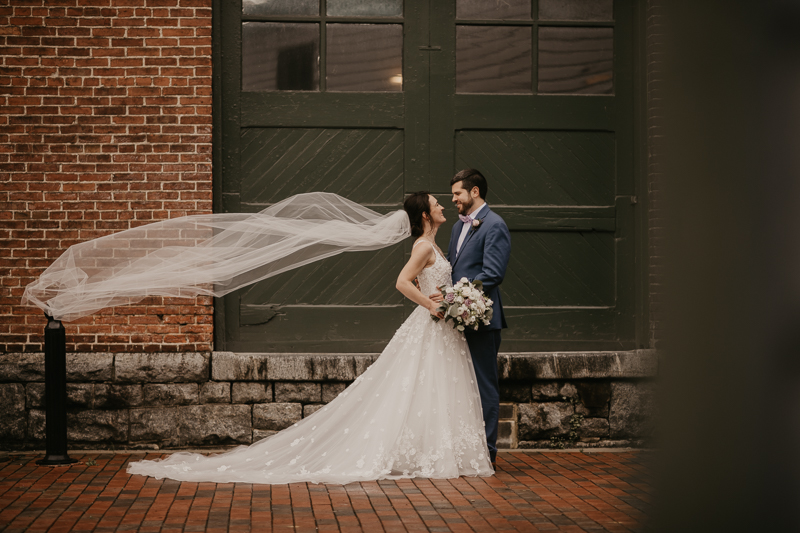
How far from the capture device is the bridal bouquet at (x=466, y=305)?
5.16 m

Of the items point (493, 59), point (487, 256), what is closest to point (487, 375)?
point (487, 256)

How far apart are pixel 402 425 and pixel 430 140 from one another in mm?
2804

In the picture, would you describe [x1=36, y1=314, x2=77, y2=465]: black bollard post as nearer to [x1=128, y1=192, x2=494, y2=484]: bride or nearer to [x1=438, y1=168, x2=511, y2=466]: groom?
[x1=128, y1=192, x2=494, y2=484]: bride

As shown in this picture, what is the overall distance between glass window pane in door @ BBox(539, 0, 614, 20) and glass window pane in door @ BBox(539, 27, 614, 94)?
11 centimetres

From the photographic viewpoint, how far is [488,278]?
5371 millimetres

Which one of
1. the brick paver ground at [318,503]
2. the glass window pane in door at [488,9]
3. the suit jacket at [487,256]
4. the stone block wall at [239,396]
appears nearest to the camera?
the brick paver ground at [318,503]

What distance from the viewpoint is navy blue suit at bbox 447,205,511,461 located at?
5391 mm

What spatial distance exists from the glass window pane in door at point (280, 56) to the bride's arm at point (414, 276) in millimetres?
2230

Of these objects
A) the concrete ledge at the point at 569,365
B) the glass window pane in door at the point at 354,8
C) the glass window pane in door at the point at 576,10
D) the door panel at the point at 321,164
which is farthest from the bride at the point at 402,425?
the glass window pane in door at the point at 576,10

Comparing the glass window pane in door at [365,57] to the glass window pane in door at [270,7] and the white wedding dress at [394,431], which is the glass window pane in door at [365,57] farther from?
the white wedding dress at [394,431]

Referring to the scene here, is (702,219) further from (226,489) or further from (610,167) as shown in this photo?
(610,167)

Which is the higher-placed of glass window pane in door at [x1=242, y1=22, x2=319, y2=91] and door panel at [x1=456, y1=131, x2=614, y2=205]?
glass window pane in door at [x1=242, y1=22, x2=319, y2=91]

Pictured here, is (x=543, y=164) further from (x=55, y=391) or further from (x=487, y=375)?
(x=55, y=391)

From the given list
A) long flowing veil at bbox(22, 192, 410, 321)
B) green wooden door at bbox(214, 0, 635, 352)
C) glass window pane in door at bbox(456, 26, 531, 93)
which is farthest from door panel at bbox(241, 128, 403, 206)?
long flowing veil at bbox(22, 192, 410, 321)
